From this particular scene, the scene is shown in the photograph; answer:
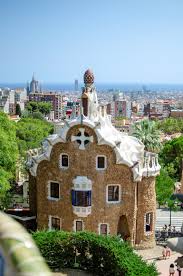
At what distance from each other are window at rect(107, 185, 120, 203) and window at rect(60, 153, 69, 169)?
3176 mm

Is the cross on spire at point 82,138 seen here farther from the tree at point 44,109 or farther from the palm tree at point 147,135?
the tree at point 44,109

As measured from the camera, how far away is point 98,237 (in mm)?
24672

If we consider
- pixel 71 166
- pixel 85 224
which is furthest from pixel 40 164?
pixel 85 224

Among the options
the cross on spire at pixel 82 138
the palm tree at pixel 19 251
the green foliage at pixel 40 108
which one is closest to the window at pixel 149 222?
the cross on spire at pixel 82 138

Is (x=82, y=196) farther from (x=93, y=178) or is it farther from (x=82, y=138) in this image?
(x=82, y=138)

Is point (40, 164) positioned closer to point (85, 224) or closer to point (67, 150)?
point (67, 150)

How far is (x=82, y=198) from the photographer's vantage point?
3017 cm

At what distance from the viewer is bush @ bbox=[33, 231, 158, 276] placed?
73.8 feet

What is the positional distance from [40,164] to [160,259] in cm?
1002

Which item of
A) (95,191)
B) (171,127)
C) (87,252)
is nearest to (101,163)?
(95,191)

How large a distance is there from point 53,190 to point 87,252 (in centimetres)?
687

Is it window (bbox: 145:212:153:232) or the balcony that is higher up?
the balcony

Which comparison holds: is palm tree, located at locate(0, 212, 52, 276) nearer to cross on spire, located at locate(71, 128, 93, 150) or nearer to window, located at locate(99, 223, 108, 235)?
cross on spire, located at locate(71, 128, 93, 150)

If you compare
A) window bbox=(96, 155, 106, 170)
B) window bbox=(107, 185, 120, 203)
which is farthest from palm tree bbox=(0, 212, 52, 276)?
window bbox=(107, 185, 120, 203)
